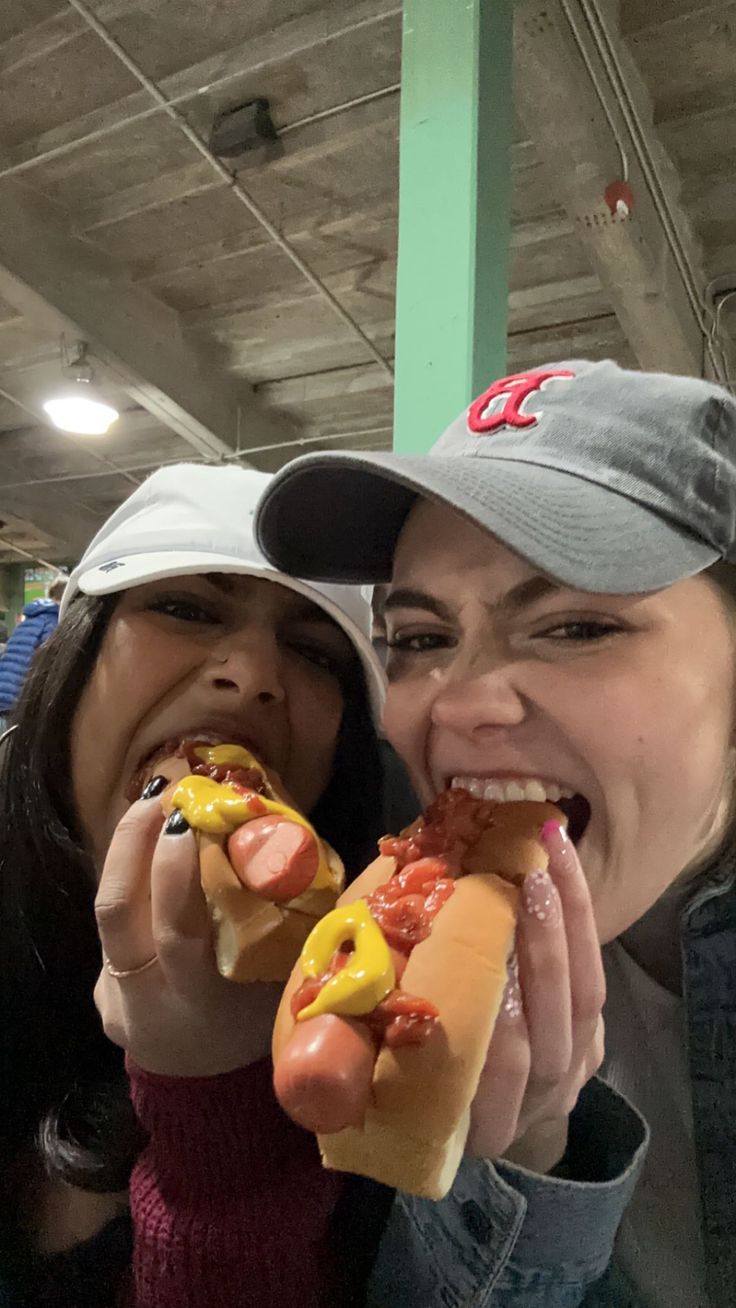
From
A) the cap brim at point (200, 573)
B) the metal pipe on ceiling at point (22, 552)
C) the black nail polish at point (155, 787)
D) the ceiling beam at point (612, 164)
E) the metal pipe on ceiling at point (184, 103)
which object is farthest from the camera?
the metal pipe on ceiling at point (22, 552)

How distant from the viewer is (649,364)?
373 centimetres

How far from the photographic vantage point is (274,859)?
82 cm

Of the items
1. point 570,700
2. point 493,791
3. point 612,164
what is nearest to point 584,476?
point 570,700

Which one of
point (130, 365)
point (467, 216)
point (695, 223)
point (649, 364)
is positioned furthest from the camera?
point (130, 365)

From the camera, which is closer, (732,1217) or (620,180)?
(732,1217)

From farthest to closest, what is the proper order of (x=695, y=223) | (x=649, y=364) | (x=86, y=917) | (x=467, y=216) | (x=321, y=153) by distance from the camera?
(x=649, y=364), (x=695, y=223), (x=321, y=153), (x=467, y=216), (x=86, y=917)

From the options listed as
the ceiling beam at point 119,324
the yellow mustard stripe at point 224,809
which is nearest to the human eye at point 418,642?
the yellow mustard stripe at point 224,809

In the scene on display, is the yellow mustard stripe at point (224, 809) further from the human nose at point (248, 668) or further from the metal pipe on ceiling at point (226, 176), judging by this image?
the metal pipe on ceiling at point (226, 176)

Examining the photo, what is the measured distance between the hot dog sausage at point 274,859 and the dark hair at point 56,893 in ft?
1.48

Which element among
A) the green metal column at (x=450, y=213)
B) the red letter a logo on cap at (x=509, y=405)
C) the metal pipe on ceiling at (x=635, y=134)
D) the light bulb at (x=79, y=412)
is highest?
the metal pipe on ceiling at (x=635, y=134)

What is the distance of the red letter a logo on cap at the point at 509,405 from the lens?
991 mm

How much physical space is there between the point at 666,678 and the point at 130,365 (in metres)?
3.96

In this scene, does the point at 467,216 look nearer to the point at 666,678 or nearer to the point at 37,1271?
the point at 666,678

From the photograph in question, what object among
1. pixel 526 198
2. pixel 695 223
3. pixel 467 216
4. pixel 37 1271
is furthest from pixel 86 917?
pixel 695 223
